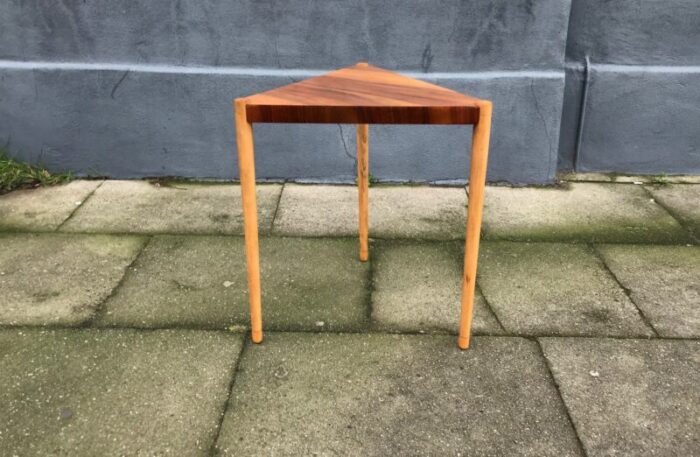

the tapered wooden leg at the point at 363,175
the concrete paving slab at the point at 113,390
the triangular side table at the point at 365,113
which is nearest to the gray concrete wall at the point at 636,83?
the tapered wooden leg at the point at 363,175

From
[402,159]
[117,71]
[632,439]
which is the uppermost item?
[117,71]

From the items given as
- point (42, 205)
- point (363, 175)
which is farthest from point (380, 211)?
point (42, 205)

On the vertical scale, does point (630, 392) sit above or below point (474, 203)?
below

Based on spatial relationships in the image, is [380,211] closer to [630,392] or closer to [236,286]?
[236,286]

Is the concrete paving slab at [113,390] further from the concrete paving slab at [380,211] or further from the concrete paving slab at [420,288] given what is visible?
the concrete paving slab at [380,211]

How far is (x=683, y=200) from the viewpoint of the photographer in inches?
139

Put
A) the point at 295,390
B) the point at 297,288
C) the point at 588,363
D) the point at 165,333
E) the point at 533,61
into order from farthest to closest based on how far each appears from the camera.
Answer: the point at 533,61 → the point at 297,288 → the point at 165,333 → the point at 588,363 → the point at 295,390

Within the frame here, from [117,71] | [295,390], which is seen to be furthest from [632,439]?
[117,71]

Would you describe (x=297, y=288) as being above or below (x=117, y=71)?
below

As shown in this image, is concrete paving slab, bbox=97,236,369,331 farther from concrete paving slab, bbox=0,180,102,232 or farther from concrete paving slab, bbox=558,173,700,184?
concrete paving slab, bbox=558,173,700,184

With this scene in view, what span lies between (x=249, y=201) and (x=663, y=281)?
1.82 metres

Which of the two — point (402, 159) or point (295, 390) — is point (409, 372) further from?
point (402, 159)

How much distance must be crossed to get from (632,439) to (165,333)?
1.56 metres

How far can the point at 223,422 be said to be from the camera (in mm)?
1836
